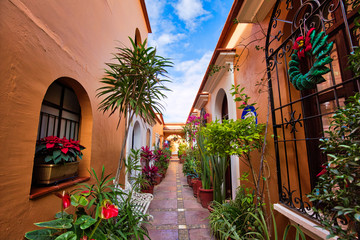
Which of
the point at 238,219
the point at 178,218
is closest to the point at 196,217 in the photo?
the point at 178,218

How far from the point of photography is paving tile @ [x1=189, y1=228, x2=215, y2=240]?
2.31 metres

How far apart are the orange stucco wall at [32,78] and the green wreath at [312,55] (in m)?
2.33

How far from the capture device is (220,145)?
1.90m

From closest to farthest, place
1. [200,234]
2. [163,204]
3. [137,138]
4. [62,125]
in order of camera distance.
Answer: [62,125], [200,234], [163,204], [137,138]

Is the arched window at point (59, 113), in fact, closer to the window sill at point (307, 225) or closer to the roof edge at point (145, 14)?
the window sill at point (307, 225)

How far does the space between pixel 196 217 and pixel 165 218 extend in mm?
627

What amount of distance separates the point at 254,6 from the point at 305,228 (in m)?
2.63

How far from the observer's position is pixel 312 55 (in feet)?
3.84

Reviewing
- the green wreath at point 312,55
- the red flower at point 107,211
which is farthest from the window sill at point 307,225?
the red flower at point 107,211

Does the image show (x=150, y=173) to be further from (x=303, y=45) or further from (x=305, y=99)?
(x=303, y=45)

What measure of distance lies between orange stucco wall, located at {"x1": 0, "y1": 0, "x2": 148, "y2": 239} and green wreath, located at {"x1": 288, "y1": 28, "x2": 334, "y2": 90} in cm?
233

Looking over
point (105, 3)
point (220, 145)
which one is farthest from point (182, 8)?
point (220, 145)

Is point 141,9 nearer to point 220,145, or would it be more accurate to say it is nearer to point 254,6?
point 254,6

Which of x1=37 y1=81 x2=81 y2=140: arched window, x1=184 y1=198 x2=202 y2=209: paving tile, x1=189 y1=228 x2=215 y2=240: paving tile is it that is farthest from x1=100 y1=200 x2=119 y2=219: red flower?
x1=184 y1=198 x2=202 y2=209: paving tile
